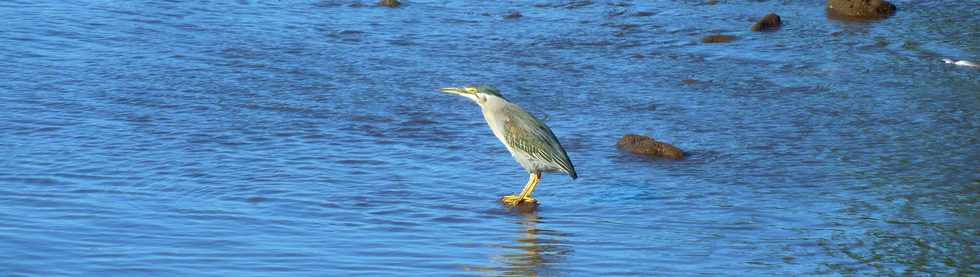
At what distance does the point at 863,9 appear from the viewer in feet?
54.9

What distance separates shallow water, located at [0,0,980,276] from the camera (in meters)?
7.70

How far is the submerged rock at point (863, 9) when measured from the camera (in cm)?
1672

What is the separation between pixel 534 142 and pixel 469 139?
224 centimetres

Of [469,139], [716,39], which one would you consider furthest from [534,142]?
[716,39]

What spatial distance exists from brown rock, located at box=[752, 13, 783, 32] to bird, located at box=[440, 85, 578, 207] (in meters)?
7.36

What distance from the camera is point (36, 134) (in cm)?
1074

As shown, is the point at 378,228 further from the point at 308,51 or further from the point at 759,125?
the point at 308,51

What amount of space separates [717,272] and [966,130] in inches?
191

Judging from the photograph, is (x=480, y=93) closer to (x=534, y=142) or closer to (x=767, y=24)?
(x=534, y=142)

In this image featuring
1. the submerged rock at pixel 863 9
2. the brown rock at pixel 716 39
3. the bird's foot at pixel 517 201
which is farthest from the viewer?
the submerged rock at pixel 863 9

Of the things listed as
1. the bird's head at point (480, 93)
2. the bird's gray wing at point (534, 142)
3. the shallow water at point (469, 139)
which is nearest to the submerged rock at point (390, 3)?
the shallow water at point (469, 139)

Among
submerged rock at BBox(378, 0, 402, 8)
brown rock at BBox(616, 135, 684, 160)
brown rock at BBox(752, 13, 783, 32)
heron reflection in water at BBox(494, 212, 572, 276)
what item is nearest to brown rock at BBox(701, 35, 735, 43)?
brown rock at BBox(752, 13, 783, 32)

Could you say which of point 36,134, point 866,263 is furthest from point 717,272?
point 36,134

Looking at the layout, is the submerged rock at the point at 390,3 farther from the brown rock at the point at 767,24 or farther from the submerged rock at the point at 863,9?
the submerged rock at the point at 863,9
